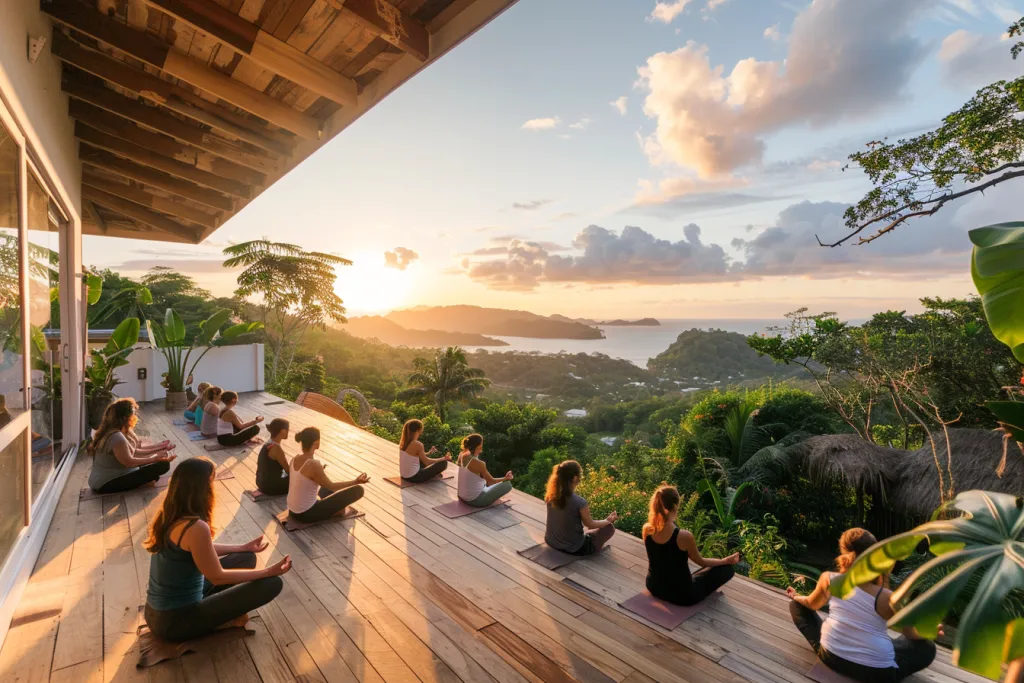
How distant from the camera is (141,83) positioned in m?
4.22

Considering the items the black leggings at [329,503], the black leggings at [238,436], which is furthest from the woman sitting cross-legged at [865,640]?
the black leggings at [238,436]

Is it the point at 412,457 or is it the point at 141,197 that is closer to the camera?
the point at 412,457

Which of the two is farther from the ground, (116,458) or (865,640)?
(116,458)

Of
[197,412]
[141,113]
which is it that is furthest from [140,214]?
[141,113]

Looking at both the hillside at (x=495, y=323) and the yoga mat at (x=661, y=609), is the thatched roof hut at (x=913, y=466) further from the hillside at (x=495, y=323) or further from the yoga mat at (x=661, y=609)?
the hillside at (x=495, y=323)

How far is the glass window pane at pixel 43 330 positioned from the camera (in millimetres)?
4059

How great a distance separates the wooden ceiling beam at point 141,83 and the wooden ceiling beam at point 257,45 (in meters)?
1.45

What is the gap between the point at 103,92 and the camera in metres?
4.84

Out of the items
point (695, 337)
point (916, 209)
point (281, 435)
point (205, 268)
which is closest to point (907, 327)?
point (916, 209)

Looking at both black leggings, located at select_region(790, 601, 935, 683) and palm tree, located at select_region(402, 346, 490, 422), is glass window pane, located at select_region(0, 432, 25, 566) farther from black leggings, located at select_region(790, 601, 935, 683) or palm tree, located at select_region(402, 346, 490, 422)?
palm tree, located at select_region(402, 346, 490, 422)

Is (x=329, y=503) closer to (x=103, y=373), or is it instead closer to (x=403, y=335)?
(x=103, y=373)

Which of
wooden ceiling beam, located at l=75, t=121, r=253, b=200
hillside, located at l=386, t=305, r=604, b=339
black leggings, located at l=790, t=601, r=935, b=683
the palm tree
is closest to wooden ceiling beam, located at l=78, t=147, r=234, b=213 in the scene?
wooden ceiling beam, located at l=75, t=121, r=253, b=200

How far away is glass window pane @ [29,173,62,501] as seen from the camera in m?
4.06

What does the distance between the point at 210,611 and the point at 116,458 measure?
136 inches
